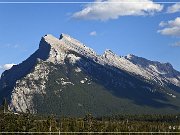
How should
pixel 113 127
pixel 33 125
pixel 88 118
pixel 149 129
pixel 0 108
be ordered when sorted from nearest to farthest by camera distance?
pixel 33 125
pixel 0 108
pixel 88 118
pixel 113 127
pixel 149 129

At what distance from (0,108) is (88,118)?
135 feet

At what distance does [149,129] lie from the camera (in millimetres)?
191875

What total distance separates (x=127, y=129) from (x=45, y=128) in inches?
2363

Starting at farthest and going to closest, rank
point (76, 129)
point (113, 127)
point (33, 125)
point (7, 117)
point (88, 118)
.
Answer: point (113, 127)
point (88, 118)
point (76, 129)
point (7, 117)
point (33, 125)

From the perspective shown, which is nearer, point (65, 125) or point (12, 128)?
point (12, 128)

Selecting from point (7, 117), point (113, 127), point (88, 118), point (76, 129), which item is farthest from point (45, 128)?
point (113, 127)

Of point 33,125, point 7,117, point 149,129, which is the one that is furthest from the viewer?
point 149,129

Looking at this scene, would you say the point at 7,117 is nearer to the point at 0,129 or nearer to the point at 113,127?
the point at 0,129

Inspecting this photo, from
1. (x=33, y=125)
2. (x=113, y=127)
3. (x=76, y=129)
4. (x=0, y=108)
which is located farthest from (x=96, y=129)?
(x=33, y=125)

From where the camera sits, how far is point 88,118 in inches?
5891

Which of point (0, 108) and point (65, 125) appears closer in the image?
point (0, 108)

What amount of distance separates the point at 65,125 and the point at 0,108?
34399mm

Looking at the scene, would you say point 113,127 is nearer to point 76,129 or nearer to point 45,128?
point 76,129

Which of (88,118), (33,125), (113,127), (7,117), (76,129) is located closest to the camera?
Result: (33,125)
